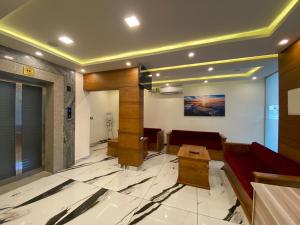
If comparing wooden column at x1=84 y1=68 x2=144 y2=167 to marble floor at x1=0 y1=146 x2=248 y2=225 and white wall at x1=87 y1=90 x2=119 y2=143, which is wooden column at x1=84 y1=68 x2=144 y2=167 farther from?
white wall at x1=87 y1=90 x2=119 y2=143

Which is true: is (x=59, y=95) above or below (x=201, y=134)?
above

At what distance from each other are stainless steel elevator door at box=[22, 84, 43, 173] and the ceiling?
96 centimetres

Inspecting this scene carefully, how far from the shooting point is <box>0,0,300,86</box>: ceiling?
175cm

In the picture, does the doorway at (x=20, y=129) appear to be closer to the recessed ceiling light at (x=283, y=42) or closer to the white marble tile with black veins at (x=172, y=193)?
the white marble tile with black veins at (x=172, y=193)

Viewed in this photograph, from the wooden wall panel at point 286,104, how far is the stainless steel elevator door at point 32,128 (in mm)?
5240

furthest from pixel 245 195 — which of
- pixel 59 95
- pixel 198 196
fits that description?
pixel 59 95

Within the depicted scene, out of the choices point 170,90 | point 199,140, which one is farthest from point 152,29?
point 199,140

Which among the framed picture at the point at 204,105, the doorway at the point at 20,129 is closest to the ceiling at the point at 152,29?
the doorway at the point at 20,129

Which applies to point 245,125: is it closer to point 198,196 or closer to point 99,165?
point 198,196

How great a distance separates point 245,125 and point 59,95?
6.18 m

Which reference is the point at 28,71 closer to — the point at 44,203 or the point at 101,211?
the point at 44,203

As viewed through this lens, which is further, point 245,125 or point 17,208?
point 245,125

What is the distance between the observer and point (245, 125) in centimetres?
527

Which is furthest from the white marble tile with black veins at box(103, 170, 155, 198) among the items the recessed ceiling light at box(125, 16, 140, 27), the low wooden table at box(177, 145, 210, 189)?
the recessed ceiling light at box(125, 16, 140, 27)
